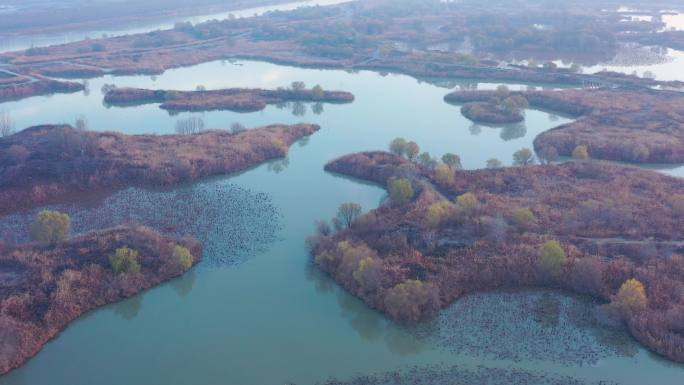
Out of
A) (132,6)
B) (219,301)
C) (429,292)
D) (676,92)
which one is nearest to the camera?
(429,292)

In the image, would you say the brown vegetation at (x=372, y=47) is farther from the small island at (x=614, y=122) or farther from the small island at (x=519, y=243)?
the small island at (x=519, y=243)

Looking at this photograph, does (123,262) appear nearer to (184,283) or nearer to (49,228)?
(184,283)

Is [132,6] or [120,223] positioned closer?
[120,223]

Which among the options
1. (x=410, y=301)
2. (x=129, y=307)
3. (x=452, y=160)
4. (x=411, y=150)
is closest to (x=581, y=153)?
(x=452, y=160)

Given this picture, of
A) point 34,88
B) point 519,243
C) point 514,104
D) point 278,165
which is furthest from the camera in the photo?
point 34,88

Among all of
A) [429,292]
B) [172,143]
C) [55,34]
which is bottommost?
[429,292]

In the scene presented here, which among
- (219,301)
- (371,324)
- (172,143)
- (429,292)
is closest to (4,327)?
(219,301)

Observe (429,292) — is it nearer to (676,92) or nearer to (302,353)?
(302,353)
